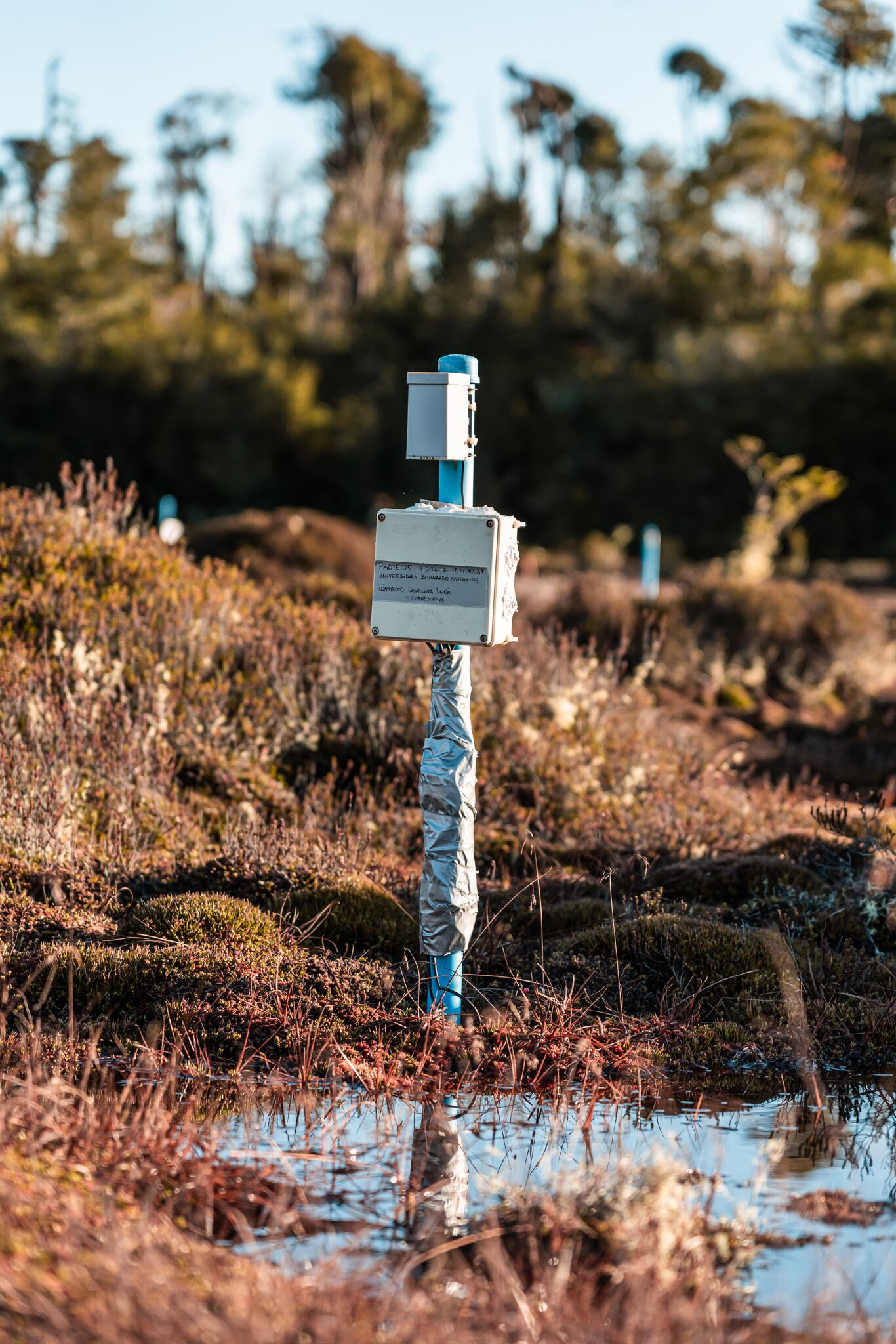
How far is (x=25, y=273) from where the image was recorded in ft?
117

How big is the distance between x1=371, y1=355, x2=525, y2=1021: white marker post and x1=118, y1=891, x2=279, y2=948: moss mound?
2.86 feet

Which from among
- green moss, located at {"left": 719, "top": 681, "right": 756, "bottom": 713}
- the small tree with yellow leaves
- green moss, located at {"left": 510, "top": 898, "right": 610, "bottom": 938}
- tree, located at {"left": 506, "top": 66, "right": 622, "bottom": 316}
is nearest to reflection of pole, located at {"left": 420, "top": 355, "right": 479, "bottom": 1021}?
green moss, located at {"left": 510, "top": 898, "right": 610, "bottom": 938}

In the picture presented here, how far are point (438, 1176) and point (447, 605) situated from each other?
5.72ft

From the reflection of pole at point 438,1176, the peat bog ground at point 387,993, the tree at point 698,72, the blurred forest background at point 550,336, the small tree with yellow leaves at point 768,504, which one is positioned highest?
the tree at point 698,72

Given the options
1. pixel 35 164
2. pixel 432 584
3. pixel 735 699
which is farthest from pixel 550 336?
pixel 432 584

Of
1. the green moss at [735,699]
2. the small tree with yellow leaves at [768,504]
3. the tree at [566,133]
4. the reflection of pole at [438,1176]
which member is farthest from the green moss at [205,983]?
the tree at [566,133]

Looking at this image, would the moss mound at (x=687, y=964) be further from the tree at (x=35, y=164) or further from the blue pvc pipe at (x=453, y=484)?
the tree at (x=35, y=164)

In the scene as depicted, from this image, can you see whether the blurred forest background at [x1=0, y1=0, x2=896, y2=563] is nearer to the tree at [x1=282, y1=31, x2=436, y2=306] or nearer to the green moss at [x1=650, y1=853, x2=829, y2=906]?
the tree at [x1=282, y1=31, x2=436, y2=306]

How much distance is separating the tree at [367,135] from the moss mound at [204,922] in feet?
122

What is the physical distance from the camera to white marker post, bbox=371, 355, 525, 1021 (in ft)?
15.0

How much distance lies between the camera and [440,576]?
181 inches

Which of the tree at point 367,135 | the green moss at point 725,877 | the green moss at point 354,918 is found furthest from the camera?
the tree at point 367,135

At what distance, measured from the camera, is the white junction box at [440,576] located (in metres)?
4.56

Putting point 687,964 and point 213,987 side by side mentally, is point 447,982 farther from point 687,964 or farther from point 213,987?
point 687,964
